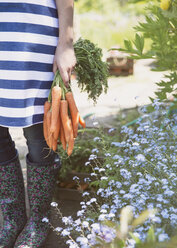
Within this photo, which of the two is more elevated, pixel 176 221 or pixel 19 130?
pixel 176 221

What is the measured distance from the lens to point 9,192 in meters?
1.82

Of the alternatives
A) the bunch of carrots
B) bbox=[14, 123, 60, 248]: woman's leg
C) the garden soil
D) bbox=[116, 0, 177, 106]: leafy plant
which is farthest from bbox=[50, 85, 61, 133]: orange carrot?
bbox=[116, 0, 177, 106]: leafy plant

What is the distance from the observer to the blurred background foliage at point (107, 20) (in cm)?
936

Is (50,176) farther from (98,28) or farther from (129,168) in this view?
(98,28)

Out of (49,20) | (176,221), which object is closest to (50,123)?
(49,20)

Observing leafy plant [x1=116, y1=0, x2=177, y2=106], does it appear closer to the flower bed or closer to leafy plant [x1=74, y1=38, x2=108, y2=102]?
leafy plant [x1=74, y1=38, x2=108, y2=102]

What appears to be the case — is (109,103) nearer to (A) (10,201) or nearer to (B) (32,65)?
(A) (10,201)

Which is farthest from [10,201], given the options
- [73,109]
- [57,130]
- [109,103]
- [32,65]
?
[109,103]

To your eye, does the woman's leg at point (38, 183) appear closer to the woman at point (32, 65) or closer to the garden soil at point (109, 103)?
the woman at point (32, 65)

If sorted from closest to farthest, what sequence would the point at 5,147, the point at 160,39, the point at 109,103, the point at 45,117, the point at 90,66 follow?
the point at 45,117 < the point at 5,147 < the point at 90,66 < the point at 160,39 < the point at 109,103

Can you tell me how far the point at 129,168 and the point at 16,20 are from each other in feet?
3.10

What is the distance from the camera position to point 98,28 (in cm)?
1009

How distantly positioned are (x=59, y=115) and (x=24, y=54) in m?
0.36

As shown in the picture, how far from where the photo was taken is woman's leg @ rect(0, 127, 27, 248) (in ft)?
5.90
